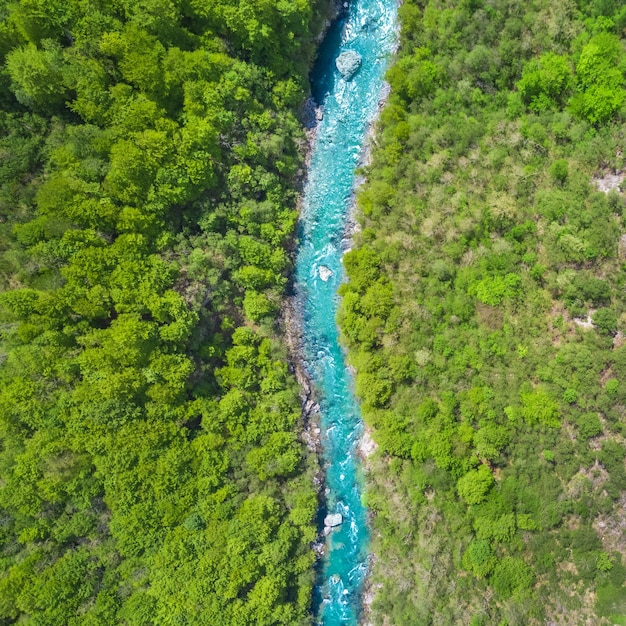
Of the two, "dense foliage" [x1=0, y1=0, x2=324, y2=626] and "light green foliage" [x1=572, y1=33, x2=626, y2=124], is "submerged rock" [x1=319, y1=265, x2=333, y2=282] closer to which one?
"dense foliage" [x1=0, y1=0, x2=324, y2=626]

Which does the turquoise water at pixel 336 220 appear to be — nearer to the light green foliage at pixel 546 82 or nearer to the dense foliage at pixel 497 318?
the dense foliage at pixel 497 318

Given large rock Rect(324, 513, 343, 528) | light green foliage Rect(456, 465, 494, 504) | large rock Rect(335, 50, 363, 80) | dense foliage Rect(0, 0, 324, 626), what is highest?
large rock Rect(335, 50, 363, 80)

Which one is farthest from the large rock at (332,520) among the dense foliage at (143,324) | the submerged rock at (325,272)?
the submerged rock at (325,272)

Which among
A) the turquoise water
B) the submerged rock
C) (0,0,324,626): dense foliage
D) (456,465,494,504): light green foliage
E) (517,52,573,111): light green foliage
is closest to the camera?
(0,0,324,626): dense foliage

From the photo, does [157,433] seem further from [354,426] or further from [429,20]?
[429,20]

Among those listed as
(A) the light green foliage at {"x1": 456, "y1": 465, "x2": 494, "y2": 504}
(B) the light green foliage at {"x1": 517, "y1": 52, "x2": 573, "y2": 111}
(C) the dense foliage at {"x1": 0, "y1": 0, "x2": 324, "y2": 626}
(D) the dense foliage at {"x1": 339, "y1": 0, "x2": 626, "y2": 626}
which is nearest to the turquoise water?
(D) the dense foliage at {"x1": 339, "y1": 0, "x2": 626, "y2": 626}

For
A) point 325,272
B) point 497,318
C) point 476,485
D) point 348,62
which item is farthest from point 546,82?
point 476,485

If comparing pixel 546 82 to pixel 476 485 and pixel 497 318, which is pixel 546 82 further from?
pixel 476 485
